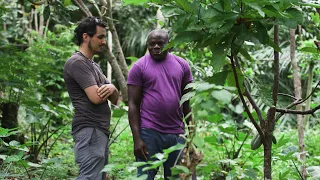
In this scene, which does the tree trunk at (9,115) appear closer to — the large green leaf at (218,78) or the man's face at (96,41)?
the man's face at (96,41)

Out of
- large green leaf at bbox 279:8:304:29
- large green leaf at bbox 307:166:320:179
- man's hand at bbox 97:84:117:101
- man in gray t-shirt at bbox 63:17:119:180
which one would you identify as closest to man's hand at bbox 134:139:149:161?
man in gray t-shirt at bbox 63:17:119:180

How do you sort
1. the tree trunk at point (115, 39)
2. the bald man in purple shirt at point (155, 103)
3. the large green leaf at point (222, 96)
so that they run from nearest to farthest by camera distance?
the large green leaf at point (222, 96) < the bald man in purple shirt at point (155, 103) < the tree trunk at point (115, 39)

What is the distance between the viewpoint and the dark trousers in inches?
119

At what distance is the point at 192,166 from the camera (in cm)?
165

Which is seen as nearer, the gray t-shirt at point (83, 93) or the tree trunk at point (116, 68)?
the gray t-shirt at point (83, 93)

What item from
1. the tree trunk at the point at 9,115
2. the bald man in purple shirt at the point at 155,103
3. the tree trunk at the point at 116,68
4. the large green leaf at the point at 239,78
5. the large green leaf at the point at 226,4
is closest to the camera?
the large green leaf at the point at 226,4

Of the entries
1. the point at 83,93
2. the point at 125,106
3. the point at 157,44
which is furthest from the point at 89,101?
the point at 125,106

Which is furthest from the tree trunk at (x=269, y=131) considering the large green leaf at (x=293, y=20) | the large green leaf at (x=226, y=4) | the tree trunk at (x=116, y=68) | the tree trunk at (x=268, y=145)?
the tree trunk at (x=116, y=68)

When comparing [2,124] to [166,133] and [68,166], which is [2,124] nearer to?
[68,166]

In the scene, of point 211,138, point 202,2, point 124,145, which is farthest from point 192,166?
point 124,145

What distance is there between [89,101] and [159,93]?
494 millimetres

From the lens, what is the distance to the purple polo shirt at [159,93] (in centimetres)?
320

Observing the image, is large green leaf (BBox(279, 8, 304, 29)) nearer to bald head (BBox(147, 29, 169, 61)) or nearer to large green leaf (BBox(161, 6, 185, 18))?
large green leaf (BBox(161, 6, 185, 18))

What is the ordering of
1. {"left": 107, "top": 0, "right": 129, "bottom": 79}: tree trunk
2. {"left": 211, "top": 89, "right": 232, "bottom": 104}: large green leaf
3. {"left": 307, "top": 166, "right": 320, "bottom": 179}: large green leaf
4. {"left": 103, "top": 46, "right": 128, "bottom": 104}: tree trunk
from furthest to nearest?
{"left": 107, "top": 0, "right": 129, "bottom": 79}: tree trunk, {"left": 103, "top": 46, "right": 128, "bottom": 104}: tree trunk, {"left": 307, "top": 166, "right": 320, "bottom": 179}: large green leaf, {"left": 211, "top": 89, "right": 232, "bottom": 104}: large green leaf
